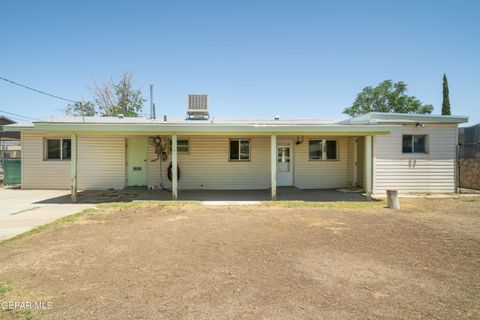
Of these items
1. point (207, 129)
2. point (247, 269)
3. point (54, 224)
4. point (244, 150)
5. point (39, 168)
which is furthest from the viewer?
point (244, 150)

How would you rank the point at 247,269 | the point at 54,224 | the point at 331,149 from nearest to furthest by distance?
1. the point at 247,269
2. the point at 54,224
3. the point at 331,149

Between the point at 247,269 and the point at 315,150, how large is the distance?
30.6 ft

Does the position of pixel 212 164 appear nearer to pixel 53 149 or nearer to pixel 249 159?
pixel 249 159

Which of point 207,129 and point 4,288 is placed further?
point 207,129

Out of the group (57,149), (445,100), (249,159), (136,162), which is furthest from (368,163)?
(445,100)

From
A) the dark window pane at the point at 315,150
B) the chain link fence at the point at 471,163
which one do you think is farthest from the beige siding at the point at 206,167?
the chain link fence at the point at 471,163

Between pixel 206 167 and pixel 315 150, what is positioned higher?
pixel 315 150

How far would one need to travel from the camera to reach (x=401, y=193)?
10164mm

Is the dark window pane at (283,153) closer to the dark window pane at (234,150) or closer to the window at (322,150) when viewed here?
the window at (322,150)

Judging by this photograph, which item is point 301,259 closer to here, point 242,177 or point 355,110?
point 242,177

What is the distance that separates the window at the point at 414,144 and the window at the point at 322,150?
2.82 m

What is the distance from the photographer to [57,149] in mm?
Answer: 11352

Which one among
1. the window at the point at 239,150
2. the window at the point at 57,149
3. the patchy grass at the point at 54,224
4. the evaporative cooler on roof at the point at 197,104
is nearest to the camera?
the patchy grass at the point at 54,224

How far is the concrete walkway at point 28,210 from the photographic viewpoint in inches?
218
